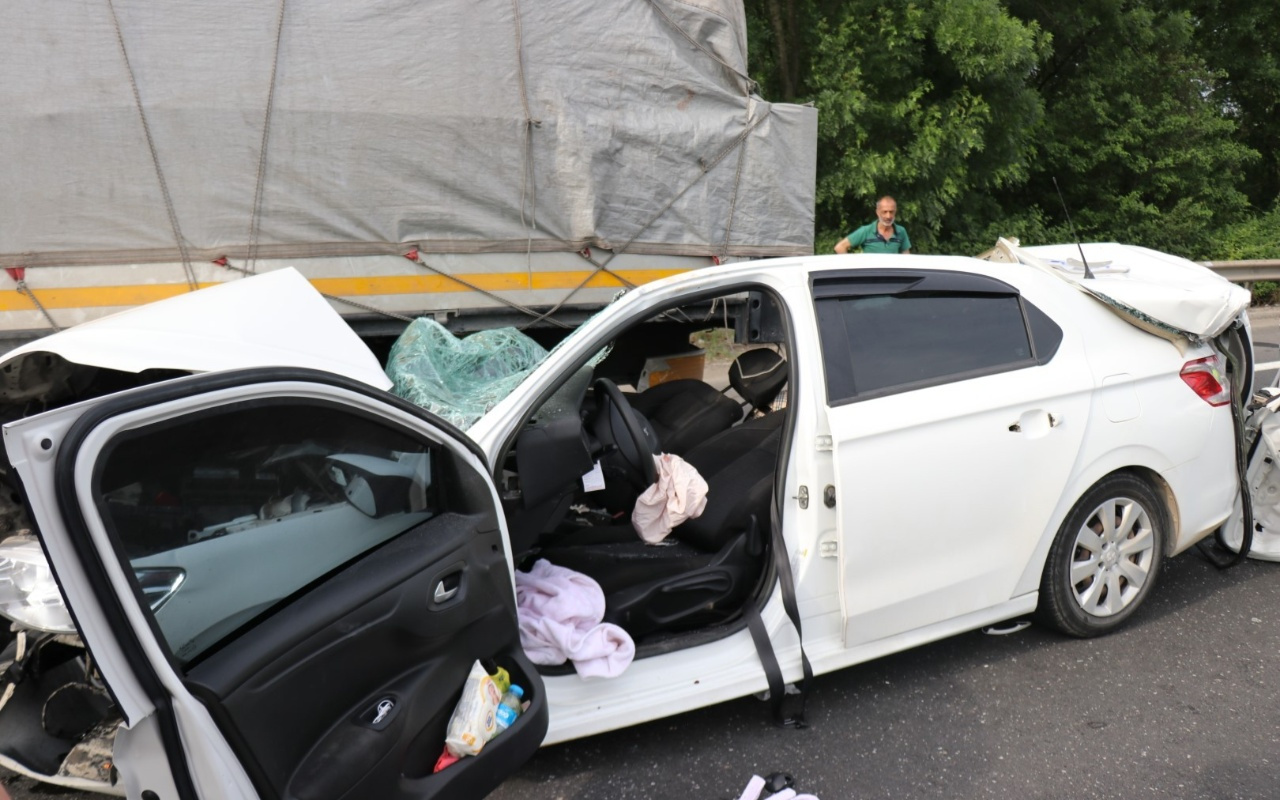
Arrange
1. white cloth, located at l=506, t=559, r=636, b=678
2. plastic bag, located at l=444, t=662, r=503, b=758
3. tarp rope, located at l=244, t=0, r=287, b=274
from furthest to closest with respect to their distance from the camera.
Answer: tarp rope, located at l=244, t=0, r=287, b=274
white cloth, located at l=506, t=559, r=636, b=678
plastic bag, located at l=444, t=662, r=503, b=758

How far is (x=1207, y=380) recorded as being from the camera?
3.65 metres

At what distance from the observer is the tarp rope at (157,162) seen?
4.61 metres

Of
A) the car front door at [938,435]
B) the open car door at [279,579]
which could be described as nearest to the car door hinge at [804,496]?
the car front door at [938,435]

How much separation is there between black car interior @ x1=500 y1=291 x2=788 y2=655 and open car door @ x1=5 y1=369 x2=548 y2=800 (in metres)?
0.41

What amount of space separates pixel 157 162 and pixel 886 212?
18.0 feet

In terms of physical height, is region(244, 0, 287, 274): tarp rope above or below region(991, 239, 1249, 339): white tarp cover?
above

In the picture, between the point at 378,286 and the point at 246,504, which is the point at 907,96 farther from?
the point at 246,504

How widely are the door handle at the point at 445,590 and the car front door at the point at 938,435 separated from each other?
1256mm

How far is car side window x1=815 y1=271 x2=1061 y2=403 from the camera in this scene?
3.12 metres

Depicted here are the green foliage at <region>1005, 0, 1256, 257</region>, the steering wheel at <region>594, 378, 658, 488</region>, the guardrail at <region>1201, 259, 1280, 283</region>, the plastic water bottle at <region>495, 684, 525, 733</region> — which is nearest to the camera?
the plastic water bottle at <region>495, 684, 525, 733</region>

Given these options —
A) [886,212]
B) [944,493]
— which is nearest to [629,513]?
[944,493]

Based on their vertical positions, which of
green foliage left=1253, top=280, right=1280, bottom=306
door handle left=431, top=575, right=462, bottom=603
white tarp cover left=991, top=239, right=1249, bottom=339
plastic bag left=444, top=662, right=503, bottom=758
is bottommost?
Result: green foliage left=1253, top=280, right=1280, bottom=306

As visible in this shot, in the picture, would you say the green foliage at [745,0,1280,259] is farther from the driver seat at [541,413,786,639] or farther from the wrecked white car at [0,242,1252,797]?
the driver seat at [541,413,786,639]

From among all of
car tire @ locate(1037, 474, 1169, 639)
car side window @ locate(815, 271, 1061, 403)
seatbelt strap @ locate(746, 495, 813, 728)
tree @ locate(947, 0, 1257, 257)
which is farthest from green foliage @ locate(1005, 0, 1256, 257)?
seatbelt strap @ locate(746, 495, 813, 728)
